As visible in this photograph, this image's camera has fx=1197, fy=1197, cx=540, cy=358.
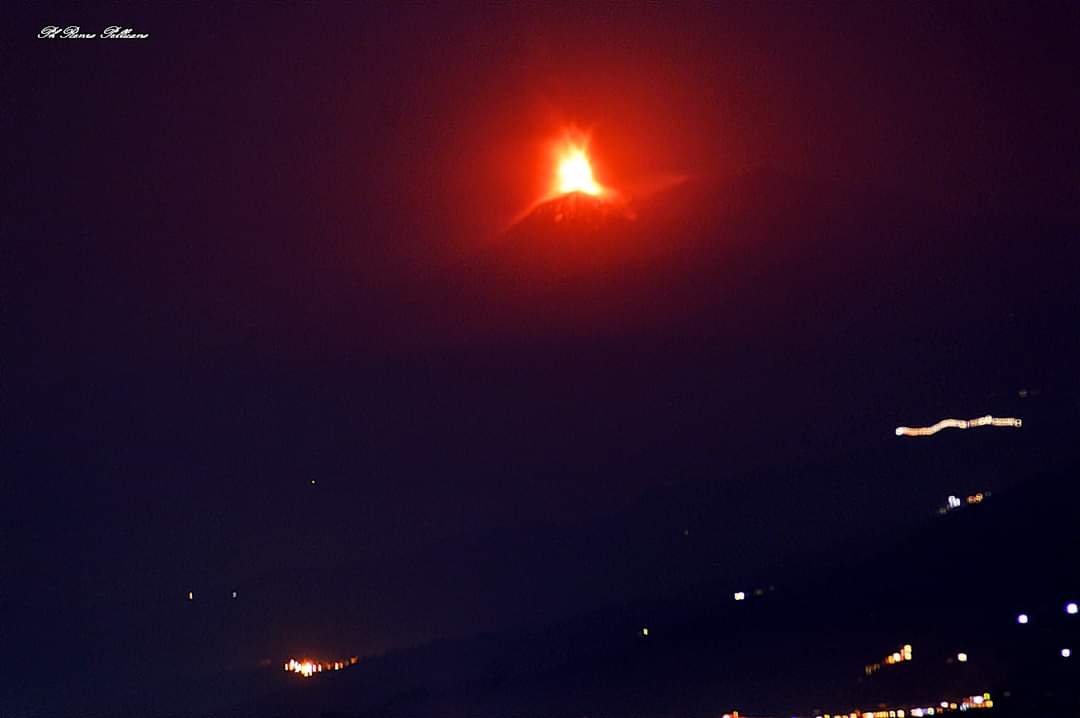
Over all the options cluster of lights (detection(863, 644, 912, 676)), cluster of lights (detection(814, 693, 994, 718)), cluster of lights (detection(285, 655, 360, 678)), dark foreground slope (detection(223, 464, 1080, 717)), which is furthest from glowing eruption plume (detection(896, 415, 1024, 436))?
cluster of lights (detection(285, 655, 360, 678))

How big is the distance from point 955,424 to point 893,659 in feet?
7.27

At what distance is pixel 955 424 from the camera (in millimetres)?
10961

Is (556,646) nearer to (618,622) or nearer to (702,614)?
(618,622)

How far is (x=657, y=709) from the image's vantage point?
10.8 meters

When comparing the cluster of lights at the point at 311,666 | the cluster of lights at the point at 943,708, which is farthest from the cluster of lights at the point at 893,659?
the cluster of lights at the point at 311,666

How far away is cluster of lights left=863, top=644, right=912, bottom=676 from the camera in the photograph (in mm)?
10344

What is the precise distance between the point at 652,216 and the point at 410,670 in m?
5.00

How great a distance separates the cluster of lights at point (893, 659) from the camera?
33.9ft

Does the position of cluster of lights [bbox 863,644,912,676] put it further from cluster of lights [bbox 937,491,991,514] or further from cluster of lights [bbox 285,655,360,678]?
cluster of lights [bbox 285,655,360,678]

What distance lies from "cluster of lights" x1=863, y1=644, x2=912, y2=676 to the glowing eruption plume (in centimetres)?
195

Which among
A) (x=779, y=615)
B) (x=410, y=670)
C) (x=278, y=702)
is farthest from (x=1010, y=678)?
(x=278, y=702)

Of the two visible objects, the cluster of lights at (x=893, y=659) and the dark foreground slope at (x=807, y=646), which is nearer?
the dark foreground slope at (x=807, y=646)

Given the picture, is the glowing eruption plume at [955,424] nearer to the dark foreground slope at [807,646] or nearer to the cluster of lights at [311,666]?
the dark foreground slope at [807,646]

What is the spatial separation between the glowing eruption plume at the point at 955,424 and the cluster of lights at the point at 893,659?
1.95m
